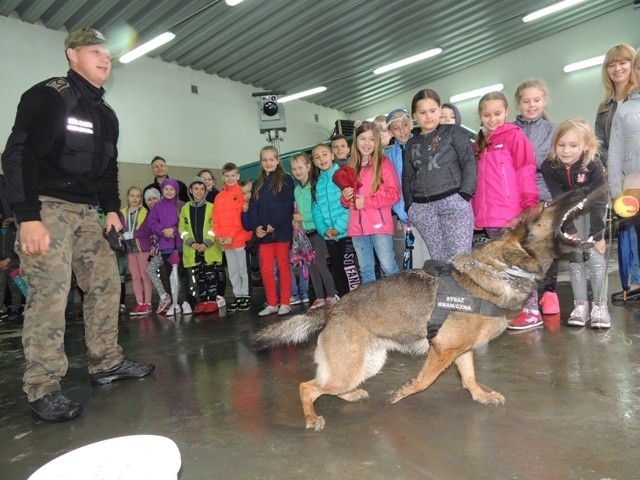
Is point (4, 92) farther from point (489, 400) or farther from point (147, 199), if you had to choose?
point (489, 400)

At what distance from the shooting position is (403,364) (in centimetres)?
326

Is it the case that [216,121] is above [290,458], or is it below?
above

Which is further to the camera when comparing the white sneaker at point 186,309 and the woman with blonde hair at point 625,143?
the white sneaker at point 186,309

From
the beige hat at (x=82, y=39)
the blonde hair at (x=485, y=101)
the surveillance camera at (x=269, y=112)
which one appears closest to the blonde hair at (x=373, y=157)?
the blonde hair at (x=485, y=101)

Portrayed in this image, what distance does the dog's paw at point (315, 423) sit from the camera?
89.9 inches

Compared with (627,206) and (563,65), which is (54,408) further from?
(563,65)

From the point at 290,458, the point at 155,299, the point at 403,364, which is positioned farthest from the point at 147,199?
the point at 290,458

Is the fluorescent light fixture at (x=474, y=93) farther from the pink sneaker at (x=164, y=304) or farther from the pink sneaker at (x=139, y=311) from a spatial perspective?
the pink sneaker at (x=139, y=311)

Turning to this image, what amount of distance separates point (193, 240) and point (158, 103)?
23.6 feet

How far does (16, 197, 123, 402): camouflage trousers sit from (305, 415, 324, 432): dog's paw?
5.72ft

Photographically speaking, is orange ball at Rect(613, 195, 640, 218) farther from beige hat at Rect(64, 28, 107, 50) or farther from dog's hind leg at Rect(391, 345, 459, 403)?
beige hat at Rect(64, 28, 107, 50)

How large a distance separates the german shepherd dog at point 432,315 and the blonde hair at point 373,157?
1975 millimetres

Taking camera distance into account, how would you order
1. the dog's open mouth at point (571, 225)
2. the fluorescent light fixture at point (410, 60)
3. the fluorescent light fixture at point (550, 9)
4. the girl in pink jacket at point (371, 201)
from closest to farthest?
the dog's open mouth at point (571, 225)
the girl in pink jacket at point (371, 201)
the fluorescent light fixture at point (550, 9)
the fluorescent light fixture at point (410, 60)

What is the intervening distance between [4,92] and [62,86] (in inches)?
316
